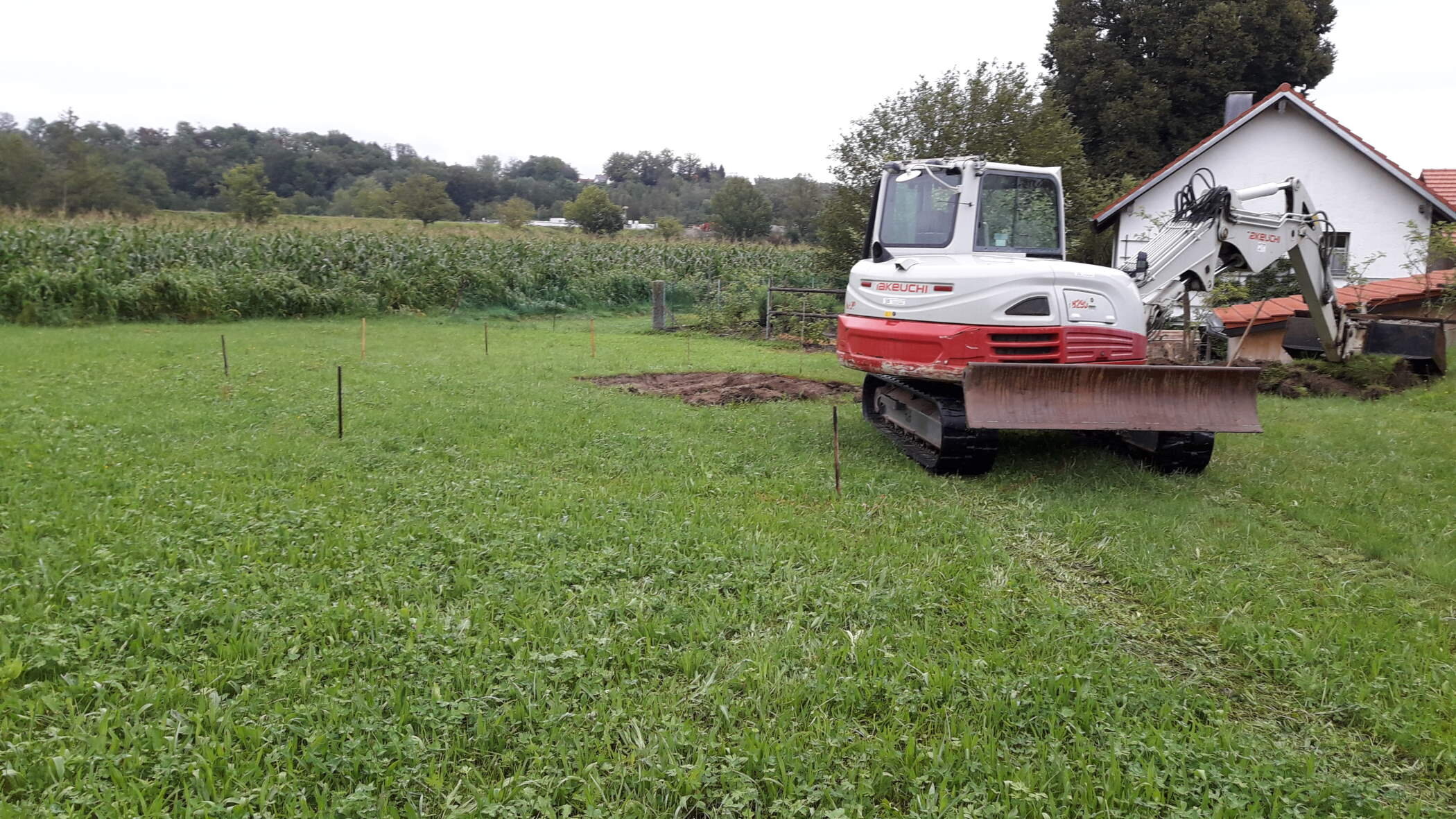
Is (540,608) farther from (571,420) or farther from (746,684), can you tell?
(571,420)

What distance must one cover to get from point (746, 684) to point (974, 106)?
17.7m

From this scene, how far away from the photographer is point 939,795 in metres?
2.84

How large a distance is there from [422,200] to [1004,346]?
47000 mm

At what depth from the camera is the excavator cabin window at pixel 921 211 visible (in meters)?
7.65

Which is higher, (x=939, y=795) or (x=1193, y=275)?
(x=1193, y=275)

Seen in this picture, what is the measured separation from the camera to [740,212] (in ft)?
180

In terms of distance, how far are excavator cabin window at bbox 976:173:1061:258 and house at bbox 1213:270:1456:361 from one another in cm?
608

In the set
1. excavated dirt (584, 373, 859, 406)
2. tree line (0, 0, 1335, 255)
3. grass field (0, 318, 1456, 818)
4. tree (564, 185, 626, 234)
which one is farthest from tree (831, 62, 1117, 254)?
tree (564, 185, 626, 234)

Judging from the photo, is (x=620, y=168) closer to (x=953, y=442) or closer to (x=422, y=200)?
(x=422, y=200)

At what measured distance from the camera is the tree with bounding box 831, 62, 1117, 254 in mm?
18234

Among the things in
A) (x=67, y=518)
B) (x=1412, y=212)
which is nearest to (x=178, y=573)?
(x=67, y=518)

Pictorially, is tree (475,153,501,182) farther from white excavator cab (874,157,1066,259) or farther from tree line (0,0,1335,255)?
white excavator cab (874,157,1066,259)

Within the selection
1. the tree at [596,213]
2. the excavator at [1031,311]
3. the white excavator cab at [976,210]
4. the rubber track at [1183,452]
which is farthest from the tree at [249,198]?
the rubber track at [1183,452]

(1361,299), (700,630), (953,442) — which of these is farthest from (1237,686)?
(1361,299)
